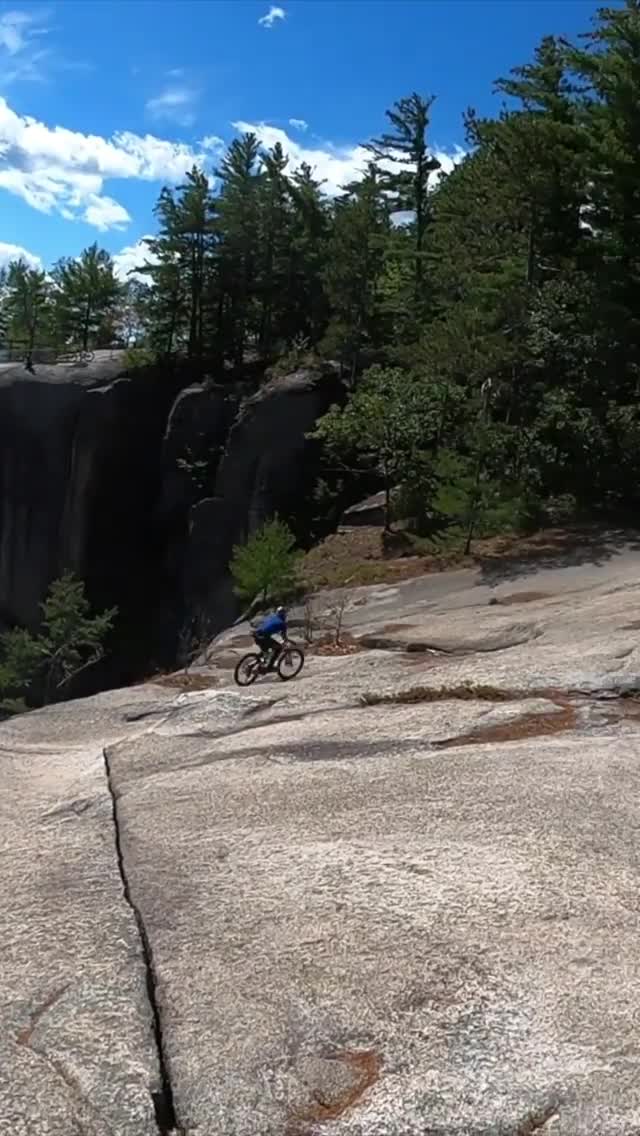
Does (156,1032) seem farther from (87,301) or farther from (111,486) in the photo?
(87,301)

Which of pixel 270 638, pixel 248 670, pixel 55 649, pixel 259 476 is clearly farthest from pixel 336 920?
pixel 259 476

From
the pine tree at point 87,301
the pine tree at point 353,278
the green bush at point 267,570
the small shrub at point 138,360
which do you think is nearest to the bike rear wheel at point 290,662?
the green bush at point 267,570

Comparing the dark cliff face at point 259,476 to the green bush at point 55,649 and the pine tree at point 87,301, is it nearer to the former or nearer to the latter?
the green bush at point 55,649

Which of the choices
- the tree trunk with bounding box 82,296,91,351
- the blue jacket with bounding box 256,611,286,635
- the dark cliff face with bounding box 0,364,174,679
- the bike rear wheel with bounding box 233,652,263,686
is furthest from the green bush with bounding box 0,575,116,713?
the tree trunk with bounding box 82,296,91,351

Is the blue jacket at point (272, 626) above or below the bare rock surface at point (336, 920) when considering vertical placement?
above

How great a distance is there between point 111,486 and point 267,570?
21.7 meters

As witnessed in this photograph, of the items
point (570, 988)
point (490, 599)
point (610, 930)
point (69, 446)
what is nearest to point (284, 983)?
point (570, 988)

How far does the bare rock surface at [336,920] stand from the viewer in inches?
188

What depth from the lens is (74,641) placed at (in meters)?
35.3

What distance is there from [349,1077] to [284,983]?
2.62 ft

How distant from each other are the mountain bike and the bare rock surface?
3100 mm

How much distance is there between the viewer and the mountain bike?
48.1 feet

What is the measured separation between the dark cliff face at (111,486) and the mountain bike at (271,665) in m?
26.2

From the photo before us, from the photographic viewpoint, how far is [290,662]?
14797 mm
